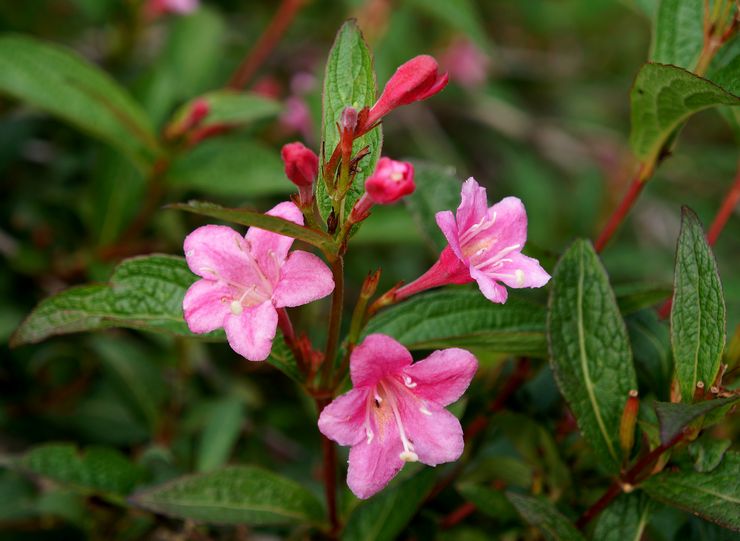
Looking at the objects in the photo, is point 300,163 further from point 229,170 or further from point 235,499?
point 229,170

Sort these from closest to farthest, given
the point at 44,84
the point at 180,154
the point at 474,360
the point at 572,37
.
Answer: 1. the point at 474,360
2. the point at 44,84
3. the point at 180,154
4. the point at 572,37

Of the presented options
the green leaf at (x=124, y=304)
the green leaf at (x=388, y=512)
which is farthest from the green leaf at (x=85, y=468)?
the green leaf at (x=388, y=512)

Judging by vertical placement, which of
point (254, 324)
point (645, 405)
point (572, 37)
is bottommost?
point (572, 37)

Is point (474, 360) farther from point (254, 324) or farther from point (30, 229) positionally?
point (30, 229)

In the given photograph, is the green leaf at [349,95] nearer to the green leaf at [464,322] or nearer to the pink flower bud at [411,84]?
the pink flower bud at [411,84]

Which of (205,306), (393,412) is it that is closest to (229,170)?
(205,306)

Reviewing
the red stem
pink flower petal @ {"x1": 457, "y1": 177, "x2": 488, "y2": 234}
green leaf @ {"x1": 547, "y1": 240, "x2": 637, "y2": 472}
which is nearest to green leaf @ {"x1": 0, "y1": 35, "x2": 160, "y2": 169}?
the red stem

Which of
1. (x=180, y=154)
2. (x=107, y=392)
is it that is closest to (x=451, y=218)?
(x=180, y=154)
